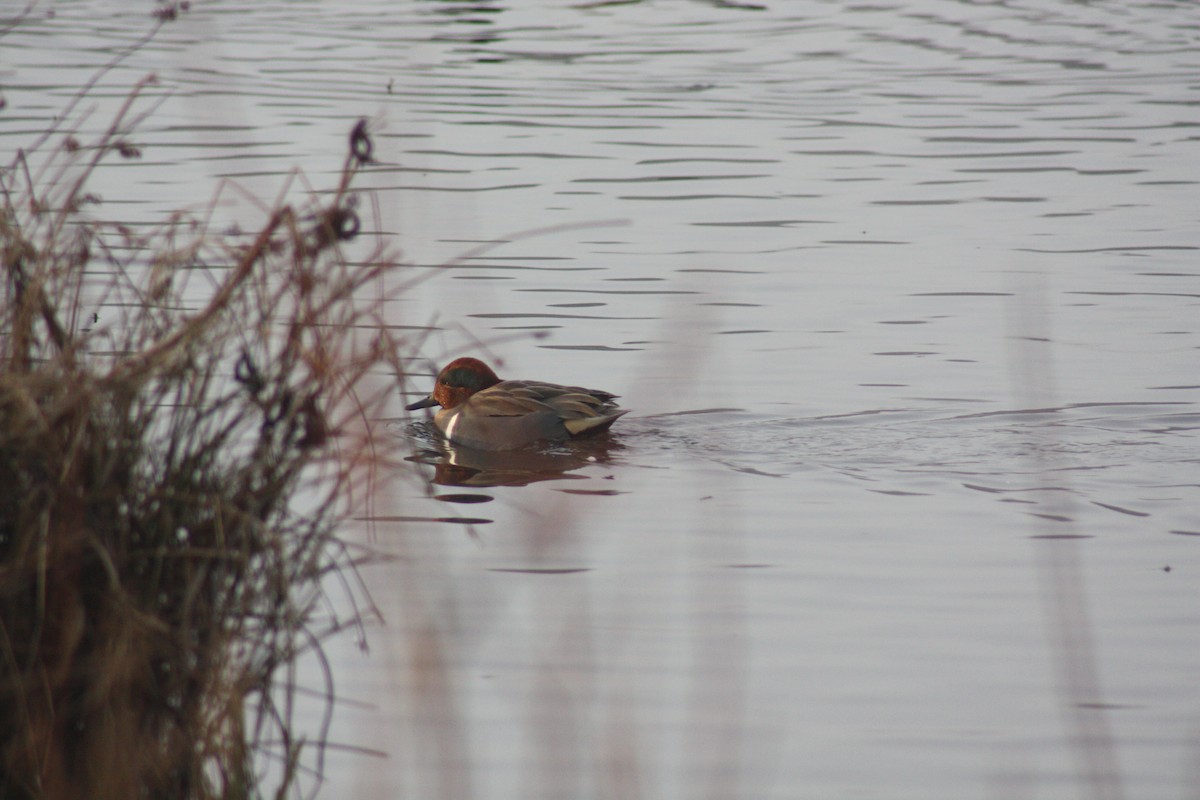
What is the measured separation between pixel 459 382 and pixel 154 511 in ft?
19.4

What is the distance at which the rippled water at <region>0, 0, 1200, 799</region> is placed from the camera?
5.42 metres

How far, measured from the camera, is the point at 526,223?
44.5 ft

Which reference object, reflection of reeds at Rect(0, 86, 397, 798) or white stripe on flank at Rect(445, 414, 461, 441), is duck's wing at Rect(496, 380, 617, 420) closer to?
white stripe on flank at Rect(445, 414, 461, 441)

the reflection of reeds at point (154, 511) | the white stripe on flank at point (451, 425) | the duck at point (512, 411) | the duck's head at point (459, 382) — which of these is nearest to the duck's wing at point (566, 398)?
the duck at point (512, 411)

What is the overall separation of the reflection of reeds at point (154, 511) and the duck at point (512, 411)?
15.6 ft

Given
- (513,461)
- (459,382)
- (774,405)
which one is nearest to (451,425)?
(459,382)

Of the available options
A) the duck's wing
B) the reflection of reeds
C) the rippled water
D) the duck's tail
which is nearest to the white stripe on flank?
the rippled water

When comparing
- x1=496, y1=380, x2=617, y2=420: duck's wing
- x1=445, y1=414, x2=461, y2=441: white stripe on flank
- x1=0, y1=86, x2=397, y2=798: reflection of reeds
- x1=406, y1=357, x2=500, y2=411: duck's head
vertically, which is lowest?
x1=445, y1=414, x2=461, y2=441: white stripe on flank

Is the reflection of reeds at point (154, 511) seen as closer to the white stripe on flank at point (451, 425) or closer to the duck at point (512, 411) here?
the duck at point (512, 411)

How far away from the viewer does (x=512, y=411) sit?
9555 millimetres

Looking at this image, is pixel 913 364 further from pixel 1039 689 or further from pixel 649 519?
pixel 1039 689

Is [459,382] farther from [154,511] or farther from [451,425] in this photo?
[154,511]

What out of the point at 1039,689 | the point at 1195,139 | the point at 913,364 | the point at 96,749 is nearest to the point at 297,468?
the point at 96,749

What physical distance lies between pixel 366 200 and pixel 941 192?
500cm
